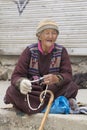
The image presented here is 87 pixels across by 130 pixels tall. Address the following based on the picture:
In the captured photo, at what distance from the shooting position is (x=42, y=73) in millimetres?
4406

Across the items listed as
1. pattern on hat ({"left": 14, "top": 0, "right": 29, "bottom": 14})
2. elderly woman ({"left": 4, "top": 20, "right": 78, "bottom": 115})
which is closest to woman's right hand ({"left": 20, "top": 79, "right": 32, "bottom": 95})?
elderly woman ({"left": 4, "top": 20, "right": 78, "bottom": 115})

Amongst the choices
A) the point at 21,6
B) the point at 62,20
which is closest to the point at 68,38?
the point at 62,20

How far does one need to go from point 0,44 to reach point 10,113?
130 inches

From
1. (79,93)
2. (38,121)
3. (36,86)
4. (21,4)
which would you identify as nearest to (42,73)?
(36,86)

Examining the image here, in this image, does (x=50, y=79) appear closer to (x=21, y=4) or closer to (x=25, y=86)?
(x=25, y=86)

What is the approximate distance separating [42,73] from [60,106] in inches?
14.5

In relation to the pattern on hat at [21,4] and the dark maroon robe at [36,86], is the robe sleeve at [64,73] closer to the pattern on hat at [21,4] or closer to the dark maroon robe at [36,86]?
the dark maroon robe at [36,86]

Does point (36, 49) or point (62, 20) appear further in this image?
point (62, 20)

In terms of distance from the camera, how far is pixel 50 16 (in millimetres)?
7324

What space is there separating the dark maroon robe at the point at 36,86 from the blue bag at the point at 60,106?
79 mm

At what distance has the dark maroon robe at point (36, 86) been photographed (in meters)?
4.27

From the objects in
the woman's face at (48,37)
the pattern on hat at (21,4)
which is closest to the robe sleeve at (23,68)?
the woman's face at (48,37)

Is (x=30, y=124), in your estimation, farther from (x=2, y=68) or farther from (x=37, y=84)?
(x=2, y=68)

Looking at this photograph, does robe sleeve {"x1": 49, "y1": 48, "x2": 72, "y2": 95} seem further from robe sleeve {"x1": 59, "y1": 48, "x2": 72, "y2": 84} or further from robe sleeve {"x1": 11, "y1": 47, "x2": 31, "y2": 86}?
robe sleeve {"x1": 11, "y1": 47, "x2": 31, "y2": 86}
